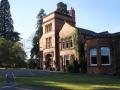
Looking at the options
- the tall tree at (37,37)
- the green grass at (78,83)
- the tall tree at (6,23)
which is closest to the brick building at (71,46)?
the green grass at (78,83)

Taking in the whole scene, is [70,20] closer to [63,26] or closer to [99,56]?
[63,26]

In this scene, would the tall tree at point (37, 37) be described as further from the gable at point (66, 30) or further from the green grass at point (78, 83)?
the green grass at point (78, 83)

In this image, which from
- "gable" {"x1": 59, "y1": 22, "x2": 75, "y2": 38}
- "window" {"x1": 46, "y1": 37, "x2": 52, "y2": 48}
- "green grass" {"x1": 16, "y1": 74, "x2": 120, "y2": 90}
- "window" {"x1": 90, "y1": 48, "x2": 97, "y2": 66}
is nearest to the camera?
"green grass" {"x1": 16, "y1": 74, "x2": 120, "y2": 90}

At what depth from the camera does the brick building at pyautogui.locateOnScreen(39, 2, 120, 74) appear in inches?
1313

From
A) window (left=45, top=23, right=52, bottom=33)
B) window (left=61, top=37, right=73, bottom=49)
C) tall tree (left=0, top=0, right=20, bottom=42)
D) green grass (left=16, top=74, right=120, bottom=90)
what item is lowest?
green grass (left=16, top=74, right=120, bottom=90)

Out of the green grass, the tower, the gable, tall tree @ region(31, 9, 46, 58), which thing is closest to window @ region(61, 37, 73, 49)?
the gable

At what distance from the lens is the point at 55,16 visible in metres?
49.6

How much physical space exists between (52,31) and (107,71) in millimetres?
19308

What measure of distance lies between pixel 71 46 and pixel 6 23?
41933 millimetres

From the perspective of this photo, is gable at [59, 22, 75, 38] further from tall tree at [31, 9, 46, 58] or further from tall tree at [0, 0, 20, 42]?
tall tree at [0, 0, 20, 42]

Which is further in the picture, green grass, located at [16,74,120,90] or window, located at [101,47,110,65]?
window, located at [101,47,110,65]

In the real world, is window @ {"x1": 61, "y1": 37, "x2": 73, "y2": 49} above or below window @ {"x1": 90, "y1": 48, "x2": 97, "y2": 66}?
above

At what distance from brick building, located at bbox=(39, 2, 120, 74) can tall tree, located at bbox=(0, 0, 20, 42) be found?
27692mm

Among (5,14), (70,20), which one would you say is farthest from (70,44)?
(5,14)
